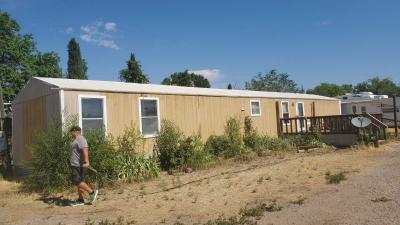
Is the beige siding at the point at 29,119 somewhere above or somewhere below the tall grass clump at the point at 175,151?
above

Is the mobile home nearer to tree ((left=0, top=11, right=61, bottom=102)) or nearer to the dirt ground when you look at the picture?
the dirt ground

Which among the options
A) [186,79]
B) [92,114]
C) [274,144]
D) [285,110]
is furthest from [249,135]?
[186,79]

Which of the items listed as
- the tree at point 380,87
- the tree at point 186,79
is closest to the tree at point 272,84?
the tree at point 186,79

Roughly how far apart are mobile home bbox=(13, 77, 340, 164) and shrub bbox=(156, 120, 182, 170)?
0.54m

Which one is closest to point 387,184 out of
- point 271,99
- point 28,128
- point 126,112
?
point 126,112

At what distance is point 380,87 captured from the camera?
8950 centimetres

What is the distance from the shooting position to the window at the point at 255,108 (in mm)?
19233

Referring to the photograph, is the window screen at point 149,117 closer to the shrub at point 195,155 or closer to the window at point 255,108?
the shrub at point 195,155

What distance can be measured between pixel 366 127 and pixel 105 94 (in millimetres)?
10178

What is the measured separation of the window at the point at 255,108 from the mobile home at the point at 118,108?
0.04 metres

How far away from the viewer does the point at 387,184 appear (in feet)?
27.8

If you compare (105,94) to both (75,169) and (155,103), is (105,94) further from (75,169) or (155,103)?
(75,169)

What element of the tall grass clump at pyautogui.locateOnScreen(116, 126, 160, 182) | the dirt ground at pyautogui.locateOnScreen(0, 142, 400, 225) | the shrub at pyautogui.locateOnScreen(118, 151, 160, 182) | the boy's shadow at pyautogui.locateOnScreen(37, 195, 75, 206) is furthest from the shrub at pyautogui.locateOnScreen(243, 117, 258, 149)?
the boy's shadow at pyautogui.locateOnScreen(37, 195, 75, 206)

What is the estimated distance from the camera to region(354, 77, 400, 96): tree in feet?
270
